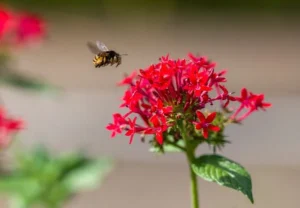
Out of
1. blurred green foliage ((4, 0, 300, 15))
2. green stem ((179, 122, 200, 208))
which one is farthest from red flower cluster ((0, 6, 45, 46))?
blurred green foliage ((4, 0, 300, 15))

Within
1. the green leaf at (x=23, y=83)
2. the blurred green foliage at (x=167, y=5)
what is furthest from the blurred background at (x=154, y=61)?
the green leaf at (x=23, y=83)

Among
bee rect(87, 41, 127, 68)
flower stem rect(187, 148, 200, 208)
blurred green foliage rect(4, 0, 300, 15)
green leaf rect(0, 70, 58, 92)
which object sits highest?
blurred green foliage rect(4, 0, 300, 15)

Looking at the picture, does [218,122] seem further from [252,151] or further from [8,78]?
[252,151]

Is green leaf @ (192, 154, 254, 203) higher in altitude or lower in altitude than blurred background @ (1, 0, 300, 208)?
lower

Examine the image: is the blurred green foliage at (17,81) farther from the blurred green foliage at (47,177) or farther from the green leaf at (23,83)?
the blurred green foliage at (47,177)

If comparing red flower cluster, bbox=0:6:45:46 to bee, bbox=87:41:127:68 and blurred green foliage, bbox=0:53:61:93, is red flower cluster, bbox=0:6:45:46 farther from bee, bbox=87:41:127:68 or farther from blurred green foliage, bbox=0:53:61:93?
bee, bbox=87:41:127:68

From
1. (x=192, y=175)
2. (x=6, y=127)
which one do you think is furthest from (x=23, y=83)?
(x=192, y=175)
